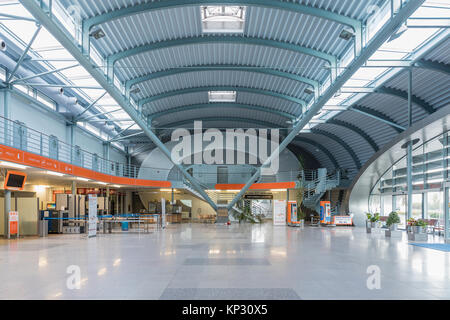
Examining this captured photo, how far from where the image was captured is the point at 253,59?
19.9 m

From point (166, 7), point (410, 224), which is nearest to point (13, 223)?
point (166, 7)

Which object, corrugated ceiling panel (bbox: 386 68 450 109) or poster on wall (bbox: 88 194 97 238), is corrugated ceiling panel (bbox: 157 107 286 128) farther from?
poster on wall (bbox: 88 194 97 238)

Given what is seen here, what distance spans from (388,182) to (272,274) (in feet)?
86.6

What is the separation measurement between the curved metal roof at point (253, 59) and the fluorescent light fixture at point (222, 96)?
0.47 m

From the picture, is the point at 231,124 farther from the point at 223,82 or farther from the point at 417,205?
the point at 417,205

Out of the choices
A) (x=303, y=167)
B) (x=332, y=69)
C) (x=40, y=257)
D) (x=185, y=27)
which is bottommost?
(x=40, y=257)

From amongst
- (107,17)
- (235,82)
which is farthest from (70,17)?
(235,82)

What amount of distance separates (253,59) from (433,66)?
834cm

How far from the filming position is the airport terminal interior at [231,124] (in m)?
8.66

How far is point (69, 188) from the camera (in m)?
32.4

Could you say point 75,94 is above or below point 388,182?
above

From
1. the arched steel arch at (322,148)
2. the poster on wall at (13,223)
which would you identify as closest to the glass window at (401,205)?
the arched steel arch at (322,148)

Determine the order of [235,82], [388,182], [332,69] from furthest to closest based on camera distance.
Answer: [388,182], [235,82], [332,69]

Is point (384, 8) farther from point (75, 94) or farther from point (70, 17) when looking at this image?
Result: point (75, 94)
